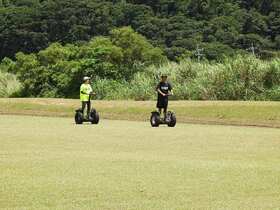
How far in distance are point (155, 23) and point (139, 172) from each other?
80605 mm

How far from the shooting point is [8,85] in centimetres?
6259

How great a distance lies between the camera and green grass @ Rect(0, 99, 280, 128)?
95.2 feet

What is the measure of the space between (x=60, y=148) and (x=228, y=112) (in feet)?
49.6

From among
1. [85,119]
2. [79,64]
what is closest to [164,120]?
[85,119]

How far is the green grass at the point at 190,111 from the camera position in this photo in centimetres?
2902

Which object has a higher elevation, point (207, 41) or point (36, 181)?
point (36, 181)

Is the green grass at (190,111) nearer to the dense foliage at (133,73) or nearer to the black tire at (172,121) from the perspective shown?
the black tire at (172,121)

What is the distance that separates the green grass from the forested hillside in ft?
144

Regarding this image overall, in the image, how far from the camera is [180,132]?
2259cm

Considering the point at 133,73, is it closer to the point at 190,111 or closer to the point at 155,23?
the point at 190,111

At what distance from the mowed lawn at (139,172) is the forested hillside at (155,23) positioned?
64.1 meters

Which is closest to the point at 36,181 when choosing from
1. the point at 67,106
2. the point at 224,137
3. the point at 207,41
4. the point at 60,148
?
the point at 60,148

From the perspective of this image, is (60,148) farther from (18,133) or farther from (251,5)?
(251,5)

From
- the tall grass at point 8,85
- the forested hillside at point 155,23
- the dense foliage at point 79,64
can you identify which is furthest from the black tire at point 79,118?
the forested hillside at point 155,23
